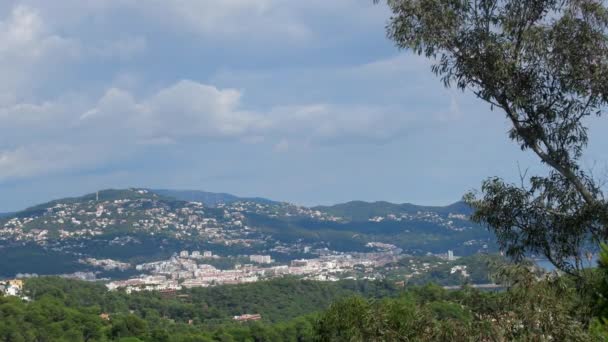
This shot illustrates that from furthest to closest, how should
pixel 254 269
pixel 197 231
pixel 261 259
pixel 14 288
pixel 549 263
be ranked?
pixel 197 231
pixel 261 259
pixel 254 269
pixel 14 288
pixel 549 263

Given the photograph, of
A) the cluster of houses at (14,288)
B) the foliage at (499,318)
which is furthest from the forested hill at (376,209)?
the foliage at (499,318)

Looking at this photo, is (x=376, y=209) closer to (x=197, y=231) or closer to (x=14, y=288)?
(x=197, y=231)

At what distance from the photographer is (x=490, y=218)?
24.9 feet

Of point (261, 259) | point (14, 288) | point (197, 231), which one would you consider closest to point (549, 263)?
point (14, 288)

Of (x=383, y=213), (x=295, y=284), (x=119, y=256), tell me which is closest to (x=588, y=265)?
A: (x=295, y=284)

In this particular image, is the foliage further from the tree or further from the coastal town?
the coastal town

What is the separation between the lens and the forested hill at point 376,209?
168 m

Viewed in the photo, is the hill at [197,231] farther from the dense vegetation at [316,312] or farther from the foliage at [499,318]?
the foliage at [499,318]

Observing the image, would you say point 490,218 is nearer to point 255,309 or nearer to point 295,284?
point 255,309

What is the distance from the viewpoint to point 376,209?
591 feet

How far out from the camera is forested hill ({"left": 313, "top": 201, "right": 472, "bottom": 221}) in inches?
6604

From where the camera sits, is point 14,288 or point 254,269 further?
point 254,269

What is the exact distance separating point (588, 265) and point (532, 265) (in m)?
0.95

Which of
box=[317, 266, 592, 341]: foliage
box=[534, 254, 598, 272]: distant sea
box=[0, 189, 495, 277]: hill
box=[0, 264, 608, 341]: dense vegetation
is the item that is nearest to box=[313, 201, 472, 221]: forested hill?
box=[0, 189, 495, 277]: hill
